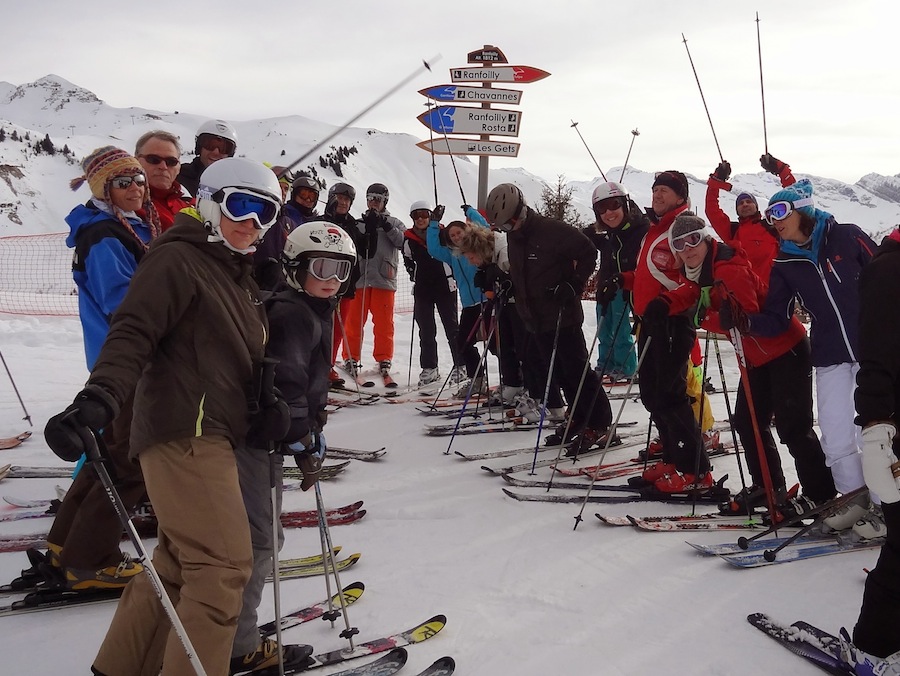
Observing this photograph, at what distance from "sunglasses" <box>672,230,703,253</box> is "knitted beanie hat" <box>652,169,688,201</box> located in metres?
0.92

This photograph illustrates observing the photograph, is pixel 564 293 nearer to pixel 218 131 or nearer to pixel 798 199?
pixel 798 199

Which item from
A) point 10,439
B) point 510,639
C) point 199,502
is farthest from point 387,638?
point 10,439

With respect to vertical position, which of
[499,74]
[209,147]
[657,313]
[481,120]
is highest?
[499,74]

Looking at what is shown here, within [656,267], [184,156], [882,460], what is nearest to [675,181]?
[656,267]

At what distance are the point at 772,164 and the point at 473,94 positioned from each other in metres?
3.74

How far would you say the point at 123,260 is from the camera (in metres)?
3.12

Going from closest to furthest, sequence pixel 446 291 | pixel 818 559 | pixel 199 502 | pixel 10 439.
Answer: pixel 199 502, pixel 818 559, pixel 10 439, pixel 446 291

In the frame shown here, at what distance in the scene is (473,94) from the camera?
26.4 feet

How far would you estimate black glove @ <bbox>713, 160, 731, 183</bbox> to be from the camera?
5848 mm

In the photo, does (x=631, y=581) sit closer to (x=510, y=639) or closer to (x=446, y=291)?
(x=510, y=639)

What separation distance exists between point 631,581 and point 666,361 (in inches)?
60.2

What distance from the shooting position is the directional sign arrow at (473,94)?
804 centimetres

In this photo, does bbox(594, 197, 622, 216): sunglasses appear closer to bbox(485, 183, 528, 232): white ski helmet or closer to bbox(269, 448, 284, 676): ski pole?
bbox(485, 183, 528, 232): white ski helmet

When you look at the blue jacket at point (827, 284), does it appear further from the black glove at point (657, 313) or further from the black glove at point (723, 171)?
the black glove at point (723, 171)
